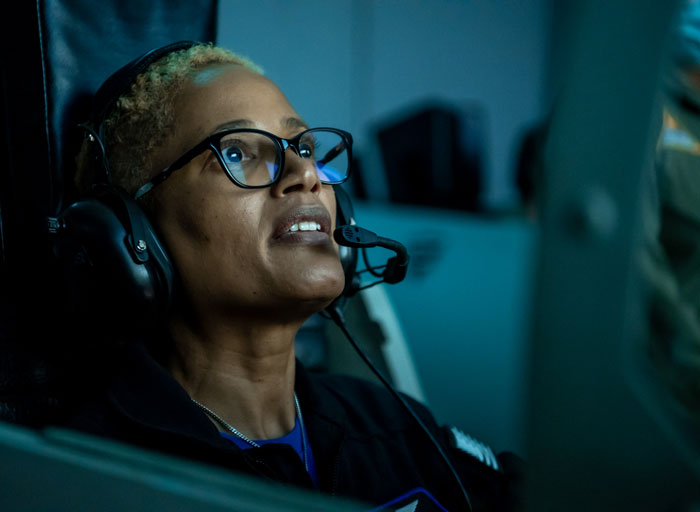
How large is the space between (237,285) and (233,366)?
14 cm

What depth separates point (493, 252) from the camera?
230 centimetres

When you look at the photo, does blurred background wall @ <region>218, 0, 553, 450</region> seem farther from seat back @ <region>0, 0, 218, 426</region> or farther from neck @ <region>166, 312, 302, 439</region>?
seat back @ <region>0, 0, 218, 426</region>

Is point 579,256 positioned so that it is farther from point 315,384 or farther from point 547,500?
point 315,384

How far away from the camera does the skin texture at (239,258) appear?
0.88 metres

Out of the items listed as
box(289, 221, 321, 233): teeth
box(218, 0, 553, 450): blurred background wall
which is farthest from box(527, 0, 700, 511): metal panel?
box(289, 221, 321, 233): teeth

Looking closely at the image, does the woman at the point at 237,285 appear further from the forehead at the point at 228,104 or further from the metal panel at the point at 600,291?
the metal panel at the point at 600,291

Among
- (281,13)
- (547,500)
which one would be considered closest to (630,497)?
(547,500)

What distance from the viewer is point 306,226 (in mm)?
912

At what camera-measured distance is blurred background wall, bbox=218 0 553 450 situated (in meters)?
2.20

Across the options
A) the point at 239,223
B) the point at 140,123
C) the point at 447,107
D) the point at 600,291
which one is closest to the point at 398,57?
the point at 447,107

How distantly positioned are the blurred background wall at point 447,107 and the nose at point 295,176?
334mm

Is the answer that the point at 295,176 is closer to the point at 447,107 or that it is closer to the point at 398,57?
the point at 447,107

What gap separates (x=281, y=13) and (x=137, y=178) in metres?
2.17

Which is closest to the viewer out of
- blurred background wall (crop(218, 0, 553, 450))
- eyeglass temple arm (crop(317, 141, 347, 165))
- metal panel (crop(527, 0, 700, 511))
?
metal panel (crop(527, 0, 700, 511))
